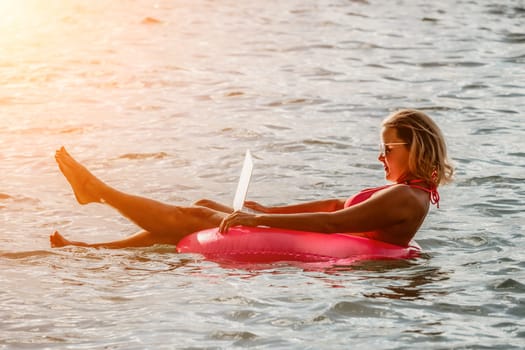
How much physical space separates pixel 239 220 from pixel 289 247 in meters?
0.36

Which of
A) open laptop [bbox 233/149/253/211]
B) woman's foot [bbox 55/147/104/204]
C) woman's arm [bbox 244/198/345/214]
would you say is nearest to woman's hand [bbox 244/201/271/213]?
woman's arm [bbox 244/198/345/214]

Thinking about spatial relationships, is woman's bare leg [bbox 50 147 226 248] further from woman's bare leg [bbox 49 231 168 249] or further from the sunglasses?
the sunglasses

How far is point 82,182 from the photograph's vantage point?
7.89 metres

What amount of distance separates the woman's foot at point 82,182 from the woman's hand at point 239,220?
115 centimetres

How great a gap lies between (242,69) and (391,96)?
360 centimetres

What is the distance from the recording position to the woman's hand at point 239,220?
23.3ft

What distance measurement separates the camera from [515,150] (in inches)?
480

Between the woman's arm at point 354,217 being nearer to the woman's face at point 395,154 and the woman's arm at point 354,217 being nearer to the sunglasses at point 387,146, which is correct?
the woman's face at point 395,154

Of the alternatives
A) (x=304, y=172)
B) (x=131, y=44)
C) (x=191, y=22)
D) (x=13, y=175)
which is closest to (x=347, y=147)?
(x=304, y=172)

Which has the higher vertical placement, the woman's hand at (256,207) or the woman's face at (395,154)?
the woman's face at (395,154)

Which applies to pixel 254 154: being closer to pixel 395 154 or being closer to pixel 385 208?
pixel 395 154

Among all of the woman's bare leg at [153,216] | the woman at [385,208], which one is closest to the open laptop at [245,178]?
the woman at [385,208]

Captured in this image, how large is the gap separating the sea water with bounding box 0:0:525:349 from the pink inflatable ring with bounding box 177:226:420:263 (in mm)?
82

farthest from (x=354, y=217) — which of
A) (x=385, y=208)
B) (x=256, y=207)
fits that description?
(x=256, y=207)
